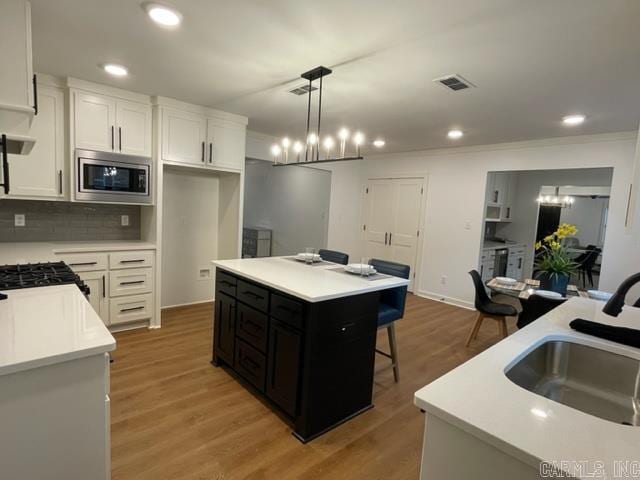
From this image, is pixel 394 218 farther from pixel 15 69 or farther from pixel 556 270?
pixel 15 69

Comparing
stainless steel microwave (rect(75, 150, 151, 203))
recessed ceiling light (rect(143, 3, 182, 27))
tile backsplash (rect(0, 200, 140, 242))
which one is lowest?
tile backsplash (rect(0, 200, 140, 242))

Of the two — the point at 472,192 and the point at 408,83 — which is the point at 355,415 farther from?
the point at 472,192

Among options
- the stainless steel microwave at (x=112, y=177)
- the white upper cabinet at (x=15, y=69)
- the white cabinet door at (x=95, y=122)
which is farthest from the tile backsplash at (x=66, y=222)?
the white upper cabinet at (x=15, y=69)

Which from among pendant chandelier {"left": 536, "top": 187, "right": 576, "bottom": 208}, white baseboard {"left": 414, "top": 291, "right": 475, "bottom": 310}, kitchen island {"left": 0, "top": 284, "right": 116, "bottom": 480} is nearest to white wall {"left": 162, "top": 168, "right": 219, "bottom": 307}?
kitchen island {"left": 0, "top": 284, "right": 116, "bottom": 480}

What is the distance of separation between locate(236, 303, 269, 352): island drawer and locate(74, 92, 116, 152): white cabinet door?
2.22 meters

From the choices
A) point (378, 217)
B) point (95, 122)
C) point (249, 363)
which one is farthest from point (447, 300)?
point (95, 122)

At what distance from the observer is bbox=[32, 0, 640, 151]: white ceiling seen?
184 centimetres

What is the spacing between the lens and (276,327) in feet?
7.42

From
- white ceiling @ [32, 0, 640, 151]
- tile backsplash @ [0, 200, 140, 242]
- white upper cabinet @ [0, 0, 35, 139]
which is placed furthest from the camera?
tile backsplash @ [0, 200, 140, 242]

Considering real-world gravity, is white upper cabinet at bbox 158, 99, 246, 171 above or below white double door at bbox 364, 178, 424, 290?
above

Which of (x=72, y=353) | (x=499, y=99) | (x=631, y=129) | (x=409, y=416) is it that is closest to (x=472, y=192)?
(x=631, y=129)

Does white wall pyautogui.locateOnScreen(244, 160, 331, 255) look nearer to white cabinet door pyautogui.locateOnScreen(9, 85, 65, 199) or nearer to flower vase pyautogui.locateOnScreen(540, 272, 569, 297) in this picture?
white cabinet door pyautogui.locateOnScreen(9, 85, 65, 199)

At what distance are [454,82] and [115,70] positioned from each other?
2.80m

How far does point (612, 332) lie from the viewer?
1429 mm
